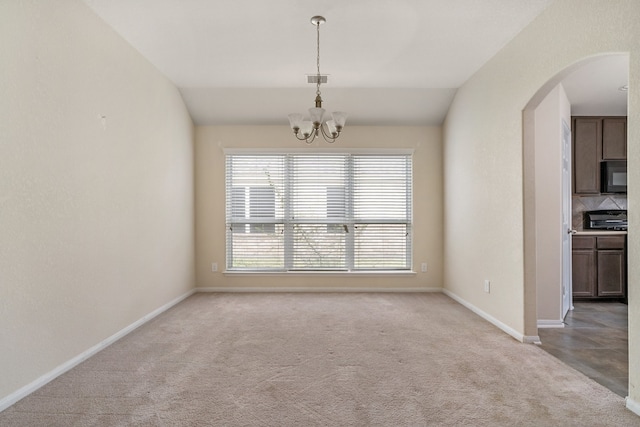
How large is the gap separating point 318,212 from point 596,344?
137 inches

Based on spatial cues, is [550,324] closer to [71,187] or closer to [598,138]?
[598,138]

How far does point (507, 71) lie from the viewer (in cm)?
Result: 355

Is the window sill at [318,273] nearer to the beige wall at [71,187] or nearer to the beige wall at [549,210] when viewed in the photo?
the beige wall at [71,187]

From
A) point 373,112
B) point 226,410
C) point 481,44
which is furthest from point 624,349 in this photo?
point 373,112

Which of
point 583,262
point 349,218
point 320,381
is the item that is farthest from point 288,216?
point 583,262

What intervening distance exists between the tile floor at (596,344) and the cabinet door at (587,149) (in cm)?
173

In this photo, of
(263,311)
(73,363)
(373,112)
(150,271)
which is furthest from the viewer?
(373,112)

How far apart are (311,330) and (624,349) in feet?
8.66

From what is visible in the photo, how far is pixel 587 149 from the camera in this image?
5078 millimetres

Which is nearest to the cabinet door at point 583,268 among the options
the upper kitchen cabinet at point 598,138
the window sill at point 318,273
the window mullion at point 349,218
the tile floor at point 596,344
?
the tile floor at point 596,344

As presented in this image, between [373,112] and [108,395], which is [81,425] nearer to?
[108,395]

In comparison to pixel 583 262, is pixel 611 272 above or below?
below

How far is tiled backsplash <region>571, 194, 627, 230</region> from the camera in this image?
5.45 meters

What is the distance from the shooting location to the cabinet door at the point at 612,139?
16.6 feet
